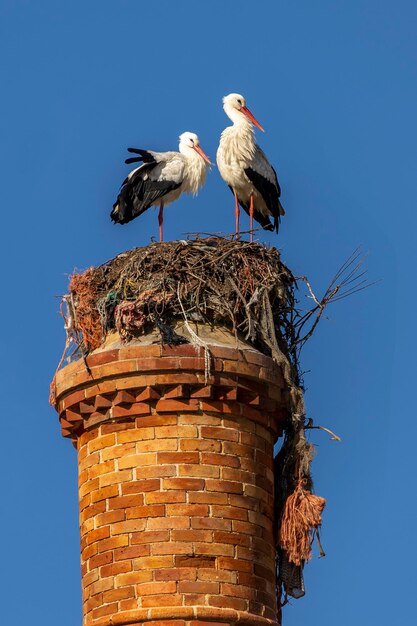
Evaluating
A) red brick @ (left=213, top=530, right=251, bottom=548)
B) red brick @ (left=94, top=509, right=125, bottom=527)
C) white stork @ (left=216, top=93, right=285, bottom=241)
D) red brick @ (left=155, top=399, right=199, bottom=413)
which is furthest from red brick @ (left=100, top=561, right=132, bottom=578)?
white stork @ (left=216, top=93, right=285, bottom=241)

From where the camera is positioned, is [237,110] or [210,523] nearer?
[210,523]

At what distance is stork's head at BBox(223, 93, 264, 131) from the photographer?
64.1 feet

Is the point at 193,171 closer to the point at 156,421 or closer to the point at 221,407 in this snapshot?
the point at 221,407

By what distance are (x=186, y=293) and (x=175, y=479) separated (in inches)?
65.0

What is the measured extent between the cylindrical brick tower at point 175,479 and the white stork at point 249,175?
5.24 metres

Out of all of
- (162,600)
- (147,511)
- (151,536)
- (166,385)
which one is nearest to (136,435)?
(166,385)

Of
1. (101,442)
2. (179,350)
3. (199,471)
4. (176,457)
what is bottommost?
(199,471)

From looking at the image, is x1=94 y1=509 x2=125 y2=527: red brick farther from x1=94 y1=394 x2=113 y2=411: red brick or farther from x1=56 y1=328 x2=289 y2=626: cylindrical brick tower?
x1=94 y1=394 x2=113 y2=411: red brick

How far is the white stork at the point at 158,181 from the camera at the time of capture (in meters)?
17.6

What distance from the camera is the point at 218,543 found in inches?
491

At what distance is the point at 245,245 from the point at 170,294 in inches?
41.0

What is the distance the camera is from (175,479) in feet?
41.2

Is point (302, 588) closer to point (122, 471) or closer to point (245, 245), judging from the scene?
point (122, 471)

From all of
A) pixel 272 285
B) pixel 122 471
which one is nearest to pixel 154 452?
pixel 122 471
